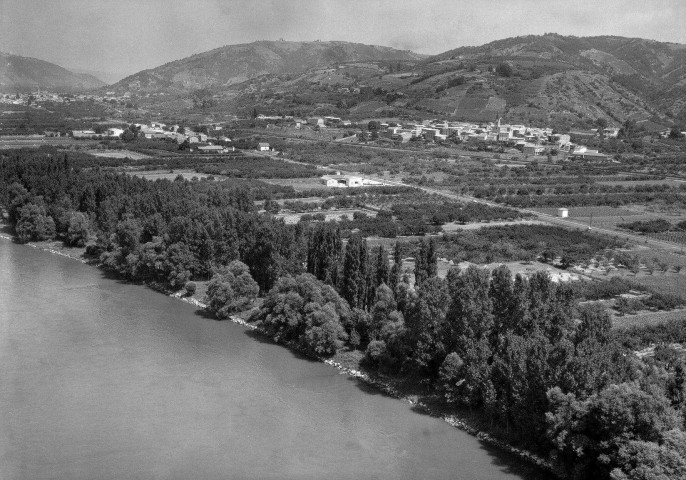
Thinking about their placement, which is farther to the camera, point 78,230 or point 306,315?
point 78,230

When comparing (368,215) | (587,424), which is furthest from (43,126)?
(587,424)

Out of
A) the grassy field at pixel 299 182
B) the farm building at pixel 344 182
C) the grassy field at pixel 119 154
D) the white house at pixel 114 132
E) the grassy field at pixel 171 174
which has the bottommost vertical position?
the grassy field at pixel 299 182

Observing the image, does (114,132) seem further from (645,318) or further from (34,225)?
(645,318)

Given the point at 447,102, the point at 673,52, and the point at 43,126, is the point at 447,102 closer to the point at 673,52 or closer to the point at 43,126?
the point at 43,126

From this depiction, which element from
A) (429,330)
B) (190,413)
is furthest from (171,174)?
(429,330)

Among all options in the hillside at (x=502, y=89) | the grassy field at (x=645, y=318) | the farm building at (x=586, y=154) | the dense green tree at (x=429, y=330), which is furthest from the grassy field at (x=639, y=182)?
the dense green tree at (x=429, y=330)

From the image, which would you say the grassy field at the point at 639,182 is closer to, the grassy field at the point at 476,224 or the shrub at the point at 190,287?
the grassy field at the point at 476,224

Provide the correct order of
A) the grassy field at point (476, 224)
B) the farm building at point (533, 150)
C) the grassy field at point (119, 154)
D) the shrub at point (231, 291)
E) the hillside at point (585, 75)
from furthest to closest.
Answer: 1. the hillside at point (585, 75)
2. the farm building at point (533, 150)
3. the grassy field at point (119, 154)
4. the grassy field at point (476, 224)
5. the shrub at point (231, 291)
